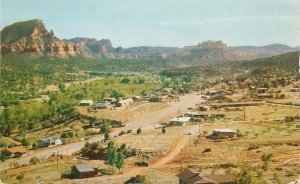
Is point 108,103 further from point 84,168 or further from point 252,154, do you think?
point 84,168

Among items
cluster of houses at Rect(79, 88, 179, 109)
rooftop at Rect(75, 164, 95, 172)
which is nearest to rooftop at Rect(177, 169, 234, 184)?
rooftop at Rect(75, 164, 95, 172)

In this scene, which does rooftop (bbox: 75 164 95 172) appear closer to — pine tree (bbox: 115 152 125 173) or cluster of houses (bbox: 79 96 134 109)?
pine tree (bbox: 115 152 125 173)

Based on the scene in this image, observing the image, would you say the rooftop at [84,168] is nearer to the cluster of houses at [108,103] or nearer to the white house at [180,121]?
the white house at [180,121]

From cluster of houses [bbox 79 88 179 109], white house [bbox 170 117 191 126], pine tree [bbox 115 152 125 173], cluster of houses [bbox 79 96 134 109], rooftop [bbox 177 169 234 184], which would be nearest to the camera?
rooftop [bbox 177 169 234 184]

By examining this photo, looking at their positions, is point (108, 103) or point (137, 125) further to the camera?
point (108, 103)

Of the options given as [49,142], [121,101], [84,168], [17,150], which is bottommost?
[17,150]

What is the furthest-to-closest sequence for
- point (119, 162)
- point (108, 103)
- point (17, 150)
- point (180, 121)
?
point (108, 103)
point (180, 121)
point (17, 150)
point (119, 162)

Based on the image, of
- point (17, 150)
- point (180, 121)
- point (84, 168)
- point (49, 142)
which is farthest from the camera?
point (180, 121)

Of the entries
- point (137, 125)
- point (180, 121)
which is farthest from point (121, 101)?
point (180, 121)
